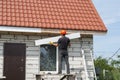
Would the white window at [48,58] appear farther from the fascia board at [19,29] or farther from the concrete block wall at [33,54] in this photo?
the fascia board at [19,29]

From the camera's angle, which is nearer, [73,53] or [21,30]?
[21,30]

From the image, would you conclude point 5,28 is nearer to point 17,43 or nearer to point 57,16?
point 17,43

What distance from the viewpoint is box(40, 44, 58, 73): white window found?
1601 cm

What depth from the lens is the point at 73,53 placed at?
53.4 feet

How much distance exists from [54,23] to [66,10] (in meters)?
1.56

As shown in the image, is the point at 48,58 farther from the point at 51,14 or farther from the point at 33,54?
the point at 51,14

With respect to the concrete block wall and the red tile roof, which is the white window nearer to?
the concrete block wall

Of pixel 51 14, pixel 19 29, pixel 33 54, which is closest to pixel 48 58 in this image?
pixel 33 54

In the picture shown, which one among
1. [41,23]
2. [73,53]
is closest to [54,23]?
[41,23]

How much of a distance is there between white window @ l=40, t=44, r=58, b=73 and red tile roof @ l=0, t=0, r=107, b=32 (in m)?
1.09

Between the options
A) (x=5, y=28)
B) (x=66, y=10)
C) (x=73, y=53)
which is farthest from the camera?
(x=66, y=10)

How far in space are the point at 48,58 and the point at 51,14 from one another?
213 centimetres

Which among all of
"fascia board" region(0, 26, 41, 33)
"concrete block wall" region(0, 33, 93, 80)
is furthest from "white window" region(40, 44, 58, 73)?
"fascia board" region(0, 26, 41, 33)

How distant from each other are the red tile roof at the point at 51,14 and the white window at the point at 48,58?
1.09 meters
